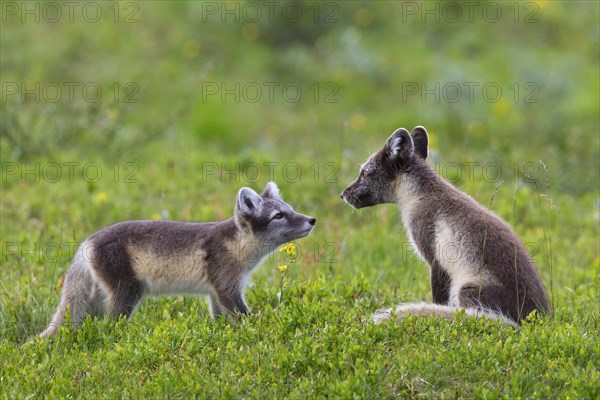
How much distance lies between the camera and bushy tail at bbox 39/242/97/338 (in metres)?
7.16

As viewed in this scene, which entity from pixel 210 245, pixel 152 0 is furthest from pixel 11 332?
pixel 152 0


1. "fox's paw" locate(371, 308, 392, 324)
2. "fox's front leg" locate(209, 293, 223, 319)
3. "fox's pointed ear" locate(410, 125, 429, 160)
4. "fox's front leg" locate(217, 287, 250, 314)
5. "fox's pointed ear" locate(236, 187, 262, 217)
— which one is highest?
"fox's pointed ear" locate(410, 125, 429, 160)

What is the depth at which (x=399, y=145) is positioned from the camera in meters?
7.47

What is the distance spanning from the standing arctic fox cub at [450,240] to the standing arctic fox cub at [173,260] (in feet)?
2.79

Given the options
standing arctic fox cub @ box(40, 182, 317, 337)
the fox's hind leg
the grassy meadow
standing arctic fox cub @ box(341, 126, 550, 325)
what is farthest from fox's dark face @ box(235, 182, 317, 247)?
the fox's hind leg

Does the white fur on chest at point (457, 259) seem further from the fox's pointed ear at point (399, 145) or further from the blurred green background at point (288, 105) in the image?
the blurred green background at point (288, 105)

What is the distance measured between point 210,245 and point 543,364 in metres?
3.00

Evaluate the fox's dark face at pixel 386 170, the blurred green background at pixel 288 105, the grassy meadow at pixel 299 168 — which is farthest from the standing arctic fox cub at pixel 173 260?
the blurred green background at pixel 288 105

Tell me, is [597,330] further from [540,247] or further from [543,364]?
[540,247]

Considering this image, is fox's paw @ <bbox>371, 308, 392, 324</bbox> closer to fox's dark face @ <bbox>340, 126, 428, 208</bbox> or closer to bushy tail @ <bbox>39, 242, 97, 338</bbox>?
fox's dark face @ <bbox>340, 126, 428, 208</bbox>

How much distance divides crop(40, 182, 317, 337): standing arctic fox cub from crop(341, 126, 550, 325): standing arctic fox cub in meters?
0.85

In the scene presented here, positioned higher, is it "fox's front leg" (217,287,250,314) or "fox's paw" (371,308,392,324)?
"fox's paw" (371,308,392,324)

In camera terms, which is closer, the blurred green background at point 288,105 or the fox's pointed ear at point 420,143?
the fox's pointed ear at point 420,143

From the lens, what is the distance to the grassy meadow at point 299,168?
603cm
